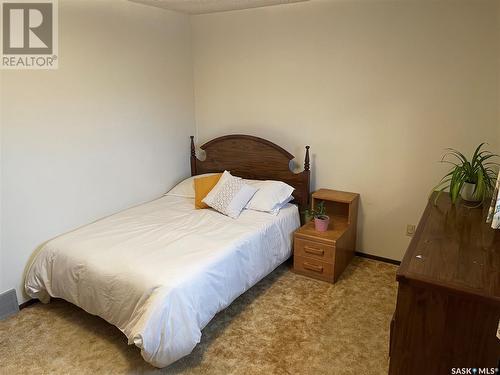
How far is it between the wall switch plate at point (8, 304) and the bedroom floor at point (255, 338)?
61 mm

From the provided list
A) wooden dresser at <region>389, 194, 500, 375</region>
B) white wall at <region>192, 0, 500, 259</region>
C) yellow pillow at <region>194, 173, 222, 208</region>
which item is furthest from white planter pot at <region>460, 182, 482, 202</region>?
yellow pillow at <region>194, 173, 222, 208</region>

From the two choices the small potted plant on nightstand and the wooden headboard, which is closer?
the small potted plant on nightstand

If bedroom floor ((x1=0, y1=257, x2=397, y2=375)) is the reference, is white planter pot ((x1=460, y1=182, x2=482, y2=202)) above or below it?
above

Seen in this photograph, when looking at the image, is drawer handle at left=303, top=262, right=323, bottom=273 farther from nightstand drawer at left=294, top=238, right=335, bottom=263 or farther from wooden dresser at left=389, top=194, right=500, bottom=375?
wooden dresser at left=389, top=194, right=500, bottom=375

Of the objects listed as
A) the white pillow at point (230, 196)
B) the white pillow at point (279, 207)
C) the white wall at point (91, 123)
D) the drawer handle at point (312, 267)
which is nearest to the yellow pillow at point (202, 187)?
the white pillow at point (230, 196)

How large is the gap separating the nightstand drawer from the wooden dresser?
1354 millimetres

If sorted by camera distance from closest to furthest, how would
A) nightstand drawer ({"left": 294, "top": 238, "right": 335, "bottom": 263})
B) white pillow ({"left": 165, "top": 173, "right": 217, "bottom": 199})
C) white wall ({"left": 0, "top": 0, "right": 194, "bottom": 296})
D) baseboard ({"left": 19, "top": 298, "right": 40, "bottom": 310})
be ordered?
white wall ({"left": 0, "top": 0, "right": 194, "bottom": 296}) < baseboard ({"left": 19, "top": 298, "right": 40, "bottom": 310}) < nightstand drawer ({"left": 294, "top": 238, "right": 335, "bottom": 263}) < white pillow ({"left": 165, "top": 173, "right": 217, "bottom": 199})

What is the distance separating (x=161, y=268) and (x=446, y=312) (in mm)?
1525

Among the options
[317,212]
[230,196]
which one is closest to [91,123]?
[230,196]

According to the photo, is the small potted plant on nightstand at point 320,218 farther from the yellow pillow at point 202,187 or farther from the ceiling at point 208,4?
the ceiling at point 208,4

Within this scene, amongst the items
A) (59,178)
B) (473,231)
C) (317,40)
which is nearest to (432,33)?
(317,40)

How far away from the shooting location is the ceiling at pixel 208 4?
3.21 meters

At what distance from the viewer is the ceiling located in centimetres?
321

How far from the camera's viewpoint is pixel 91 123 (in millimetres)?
2992
